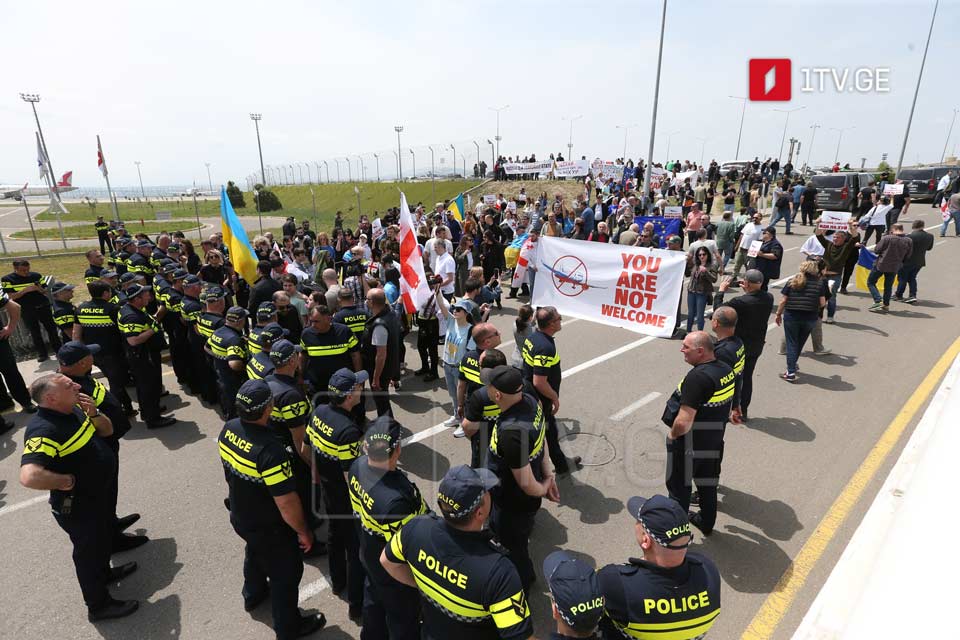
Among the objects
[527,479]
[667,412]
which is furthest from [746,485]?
[527,479]

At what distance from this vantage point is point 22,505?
17.4 feet

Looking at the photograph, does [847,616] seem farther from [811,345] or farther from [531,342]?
[811,345]

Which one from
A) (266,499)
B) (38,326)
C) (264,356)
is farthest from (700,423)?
(38,326)

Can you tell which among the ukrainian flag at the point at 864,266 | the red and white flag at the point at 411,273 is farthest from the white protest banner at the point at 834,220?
the red and white flag at the point at 411,273

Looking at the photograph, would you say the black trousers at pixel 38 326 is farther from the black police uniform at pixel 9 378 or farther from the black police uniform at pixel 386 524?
the black police uniform at pixel 386 524

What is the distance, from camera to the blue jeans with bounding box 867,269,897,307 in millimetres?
10836

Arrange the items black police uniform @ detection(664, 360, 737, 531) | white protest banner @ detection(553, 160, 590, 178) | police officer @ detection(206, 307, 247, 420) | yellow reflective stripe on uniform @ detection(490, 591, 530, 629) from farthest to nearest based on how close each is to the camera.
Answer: white protest banner @ detection(553, 160, 590, 178), police officer @ detection(206, 307, 247, 420), black police uniform @ detection(664, 360, 737, 531), yellow reflective stripe on uniform @ detection(490, 591, 530, 629)

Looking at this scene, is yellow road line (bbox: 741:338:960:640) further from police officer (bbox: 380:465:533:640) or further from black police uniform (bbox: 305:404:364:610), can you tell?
black police uniform (bbox: 305:404:364:610)

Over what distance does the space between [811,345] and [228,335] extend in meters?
9.52

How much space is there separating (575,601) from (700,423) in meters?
2.61

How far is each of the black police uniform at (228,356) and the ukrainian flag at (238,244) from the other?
11.2ft

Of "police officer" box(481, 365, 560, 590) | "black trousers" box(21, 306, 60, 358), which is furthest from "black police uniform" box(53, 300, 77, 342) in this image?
"police officer" box(481, 365, 560, 590)

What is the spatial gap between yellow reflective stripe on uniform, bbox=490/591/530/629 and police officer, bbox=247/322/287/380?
10.3 ft

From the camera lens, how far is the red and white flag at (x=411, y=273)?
757cm
